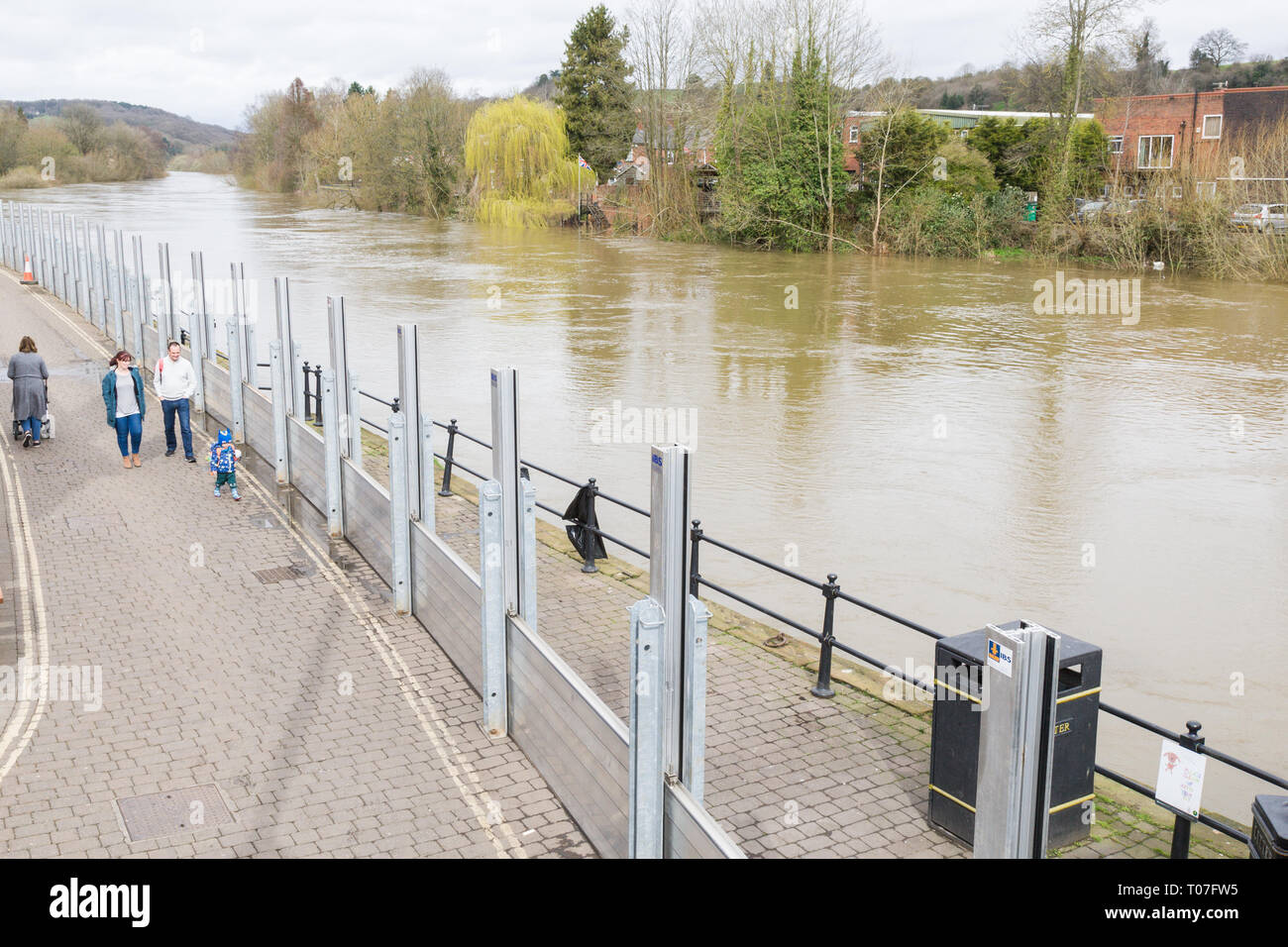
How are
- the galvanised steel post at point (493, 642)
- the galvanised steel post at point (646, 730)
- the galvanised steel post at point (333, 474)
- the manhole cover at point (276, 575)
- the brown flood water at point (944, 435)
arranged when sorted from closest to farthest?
the galvanised steel post at point (646, 730), the galvanised steel post at point (493, 642), the manhole cover at point (276, 575), the brown flood water at point (944, 435), the galvanised steel post at point (333, 474)

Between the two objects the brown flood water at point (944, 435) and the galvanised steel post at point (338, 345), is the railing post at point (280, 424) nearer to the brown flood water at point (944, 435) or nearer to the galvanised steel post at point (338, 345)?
the galvanised steel post at point (338, 345)

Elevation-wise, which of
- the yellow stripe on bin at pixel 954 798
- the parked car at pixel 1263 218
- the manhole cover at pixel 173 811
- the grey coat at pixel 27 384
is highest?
the parked car at pixel 1263 218

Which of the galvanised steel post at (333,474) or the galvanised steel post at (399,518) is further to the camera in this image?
the galvanised steel post at (333,474)

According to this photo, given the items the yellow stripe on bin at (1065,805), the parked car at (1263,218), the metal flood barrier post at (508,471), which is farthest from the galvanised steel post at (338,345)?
the parked car at (1263,218)

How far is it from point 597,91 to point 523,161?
6.11 metres

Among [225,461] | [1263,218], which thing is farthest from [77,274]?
[1263,218]

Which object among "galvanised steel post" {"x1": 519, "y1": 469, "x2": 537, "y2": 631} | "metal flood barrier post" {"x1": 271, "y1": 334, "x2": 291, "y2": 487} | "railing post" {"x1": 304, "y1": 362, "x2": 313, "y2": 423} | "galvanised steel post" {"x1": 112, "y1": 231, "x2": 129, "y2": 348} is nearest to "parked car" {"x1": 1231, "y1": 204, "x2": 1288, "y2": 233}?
"railing post" {"x1": 304, "y1": 362, "x2": 313, "y2": 423}

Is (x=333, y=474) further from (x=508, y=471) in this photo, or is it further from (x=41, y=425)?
(x=41, y=425)

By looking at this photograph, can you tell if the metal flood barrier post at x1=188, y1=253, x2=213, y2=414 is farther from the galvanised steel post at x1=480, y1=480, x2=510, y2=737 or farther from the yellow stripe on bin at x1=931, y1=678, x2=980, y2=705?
the yellow stripe on bin at x1=931, y1=678, x2=980, y2=705

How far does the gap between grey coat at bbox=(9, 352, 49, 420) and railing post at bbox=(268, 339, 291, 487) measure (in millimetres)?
3571

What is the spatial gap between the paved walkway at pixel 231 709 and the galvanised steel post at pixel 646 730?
915 millimetres

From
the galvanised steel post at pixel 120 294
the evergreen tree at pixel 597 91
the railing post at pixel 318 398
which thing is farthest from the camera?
the evergreen tree at pixel 597 91

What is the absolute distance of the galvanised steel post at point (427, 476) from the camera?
9523 mm

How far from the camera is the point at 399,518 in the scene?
33.1 feet
